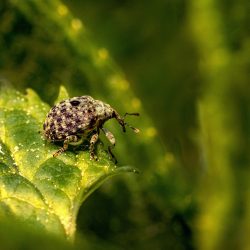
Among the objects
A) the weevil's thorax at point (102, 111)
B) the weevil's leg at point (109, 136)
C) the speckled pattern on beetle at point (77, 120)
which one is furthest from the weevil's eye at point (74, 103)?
the weevil's leg at point (109, 136)

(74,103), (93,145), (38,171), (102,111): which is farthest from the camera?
(102,111)

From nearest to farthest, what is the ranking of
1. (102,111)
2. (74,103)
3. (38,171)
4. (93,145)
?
(38,171) < (93,145) < (74,103) < (102,111)

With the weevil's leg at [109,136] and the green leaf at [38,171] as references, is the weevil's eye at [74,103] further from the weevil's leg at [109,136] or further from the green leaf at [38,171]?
the weevil's leg at [109,136]

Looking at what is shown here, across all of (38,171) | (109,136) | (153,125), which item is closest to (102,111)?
(109,136)

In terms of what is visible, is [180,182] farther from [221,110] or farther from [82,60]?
[82,60]

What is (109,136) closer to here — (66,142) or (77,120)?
(77,120)

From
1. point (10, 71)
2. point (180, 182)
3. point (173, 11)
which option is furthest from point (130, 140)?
point (173, 11)
